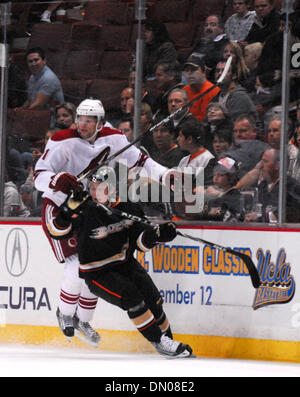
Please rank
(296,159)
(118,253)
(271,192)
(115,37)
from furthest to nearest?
(115,37) < (118,253) < (271,192) < (296,159)

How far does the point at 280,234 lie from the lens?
19.9ft

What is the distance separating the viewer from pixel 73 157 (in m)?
6.48

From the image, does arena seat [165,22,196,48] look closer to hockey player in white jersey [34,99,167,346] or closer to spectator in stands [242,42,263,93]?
spectator in stands [242,42,263,93]

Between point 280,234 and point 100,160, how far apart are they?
1173 mm

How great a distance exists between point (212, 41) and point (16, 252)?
1.83 metres

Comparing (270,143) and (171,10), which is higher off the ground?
(171,10)

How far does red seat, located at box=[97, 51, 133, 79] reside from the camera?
21.8 ft

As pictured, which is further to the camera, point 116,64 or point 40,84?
point 40,84

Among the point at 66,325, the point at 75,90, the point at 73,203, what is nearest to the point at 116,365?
the point at 66,325

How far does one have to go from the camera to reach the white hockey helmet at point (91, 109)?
21.4ft

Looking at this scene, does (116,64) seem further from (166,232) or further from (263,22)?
(166,232)

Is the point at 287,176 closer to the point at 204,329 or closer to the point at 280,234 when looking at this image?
the point at 280,234

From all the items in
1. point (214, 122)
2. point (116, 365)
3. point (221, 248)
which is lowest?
point (116, 365)
